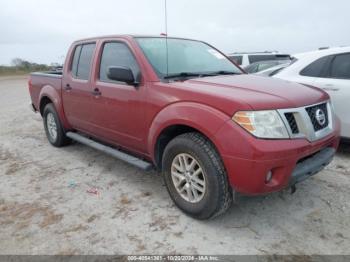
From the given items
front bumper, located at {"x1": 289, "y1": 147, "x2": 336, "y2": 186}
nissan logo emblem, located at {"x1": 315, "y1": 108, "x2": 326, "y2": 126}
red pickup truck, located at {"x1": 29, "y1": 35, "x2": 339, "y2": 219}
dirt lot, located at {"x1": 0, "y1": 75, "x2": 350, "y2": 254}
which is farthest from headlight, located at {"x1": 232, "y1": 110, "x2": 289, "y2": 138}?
dirt lot, located at {"x1": 0, "y1": 75, "x2": 350, "y2": 254}

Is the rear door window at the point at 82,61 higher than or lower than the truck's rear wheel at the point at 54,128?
higher

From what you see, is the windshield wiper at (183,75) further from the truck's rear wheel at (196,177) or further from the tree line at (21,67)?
the tree line at (21,67)

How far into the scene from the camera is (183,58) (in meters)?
4.01

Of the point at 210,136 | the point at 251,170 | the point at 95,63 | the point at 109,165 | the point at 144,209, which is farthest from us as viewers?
the point at 109,165

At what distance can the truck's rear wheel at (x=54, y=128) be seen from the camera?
18.5 feet

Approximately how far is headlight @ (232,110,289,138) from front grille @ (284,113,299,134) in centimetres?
11

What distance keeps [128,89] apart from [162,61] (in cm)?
49

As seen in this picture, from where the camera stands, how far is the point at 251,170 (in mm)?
2730

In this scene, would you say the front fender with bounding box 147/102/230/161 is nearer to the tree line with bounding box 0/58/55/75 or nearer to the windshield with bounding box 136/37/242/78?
the windshield with bounding box 136/37/242/78

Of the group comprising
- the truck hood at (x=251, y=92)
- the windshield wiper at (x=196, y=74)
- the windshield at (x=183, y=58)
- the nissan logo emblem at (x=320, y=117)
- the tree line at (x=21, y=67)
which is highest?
the windshield at (x=183, y=58)

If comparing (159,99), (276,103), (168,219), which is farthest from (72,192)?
(276,103)

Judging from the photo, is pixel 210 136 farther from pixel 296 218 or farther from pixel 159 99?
pixel 296 218

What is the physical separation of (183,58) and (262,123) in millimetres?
1579

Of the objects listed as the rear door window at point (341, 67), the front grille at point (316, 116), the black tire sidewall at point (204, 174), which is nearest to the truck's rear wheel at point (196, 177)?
the black tire sidewall at point (204, 174)
